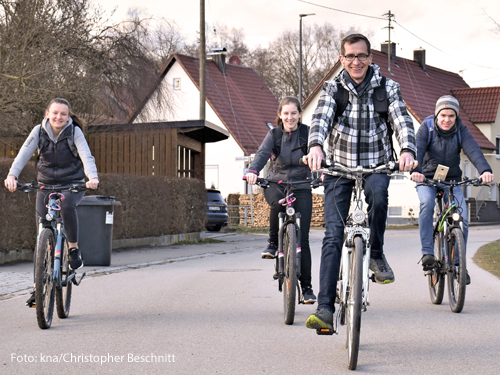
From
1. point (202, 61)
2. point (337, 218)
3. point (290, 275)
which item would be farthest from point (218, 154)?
point (337, 218)

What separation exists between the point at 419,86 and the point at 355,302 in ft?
148

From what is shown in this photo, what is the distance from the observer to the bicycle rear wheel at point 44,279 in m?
6.46

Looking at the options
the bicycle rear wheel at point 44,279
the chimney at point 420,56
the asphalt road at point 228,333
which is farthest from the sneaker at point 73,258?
the chimney at point 420,56

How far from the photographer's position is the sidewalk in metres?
9.95

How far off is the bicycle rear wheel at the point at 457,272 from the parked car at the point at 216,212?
1985 cm

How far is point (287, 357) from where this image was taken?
5484 mm

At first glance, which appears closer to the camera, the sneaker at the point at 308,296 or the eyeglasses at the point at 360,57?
the eyeglasses at the point at 360,57

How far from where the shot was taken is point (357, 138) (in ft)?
18.6

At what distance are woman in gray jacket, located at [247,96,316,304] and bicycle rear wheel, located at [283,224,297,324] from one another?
36cm

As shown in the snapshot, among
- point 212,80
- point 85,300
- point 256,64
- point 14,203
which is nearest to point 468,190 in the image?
point 212,80

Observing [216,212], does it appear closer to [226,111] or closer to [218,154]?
[226,111]

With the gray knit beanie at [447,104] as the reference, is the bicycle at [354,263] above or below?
below

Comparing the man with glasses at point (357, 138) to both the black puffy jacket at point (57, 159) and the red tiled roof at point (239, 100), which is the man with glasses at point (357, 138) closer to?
the black puffy jacket at point (57, 159)

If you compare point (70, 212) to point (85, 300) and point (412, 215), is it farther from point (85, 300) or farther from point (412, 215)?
point (412, 215)
